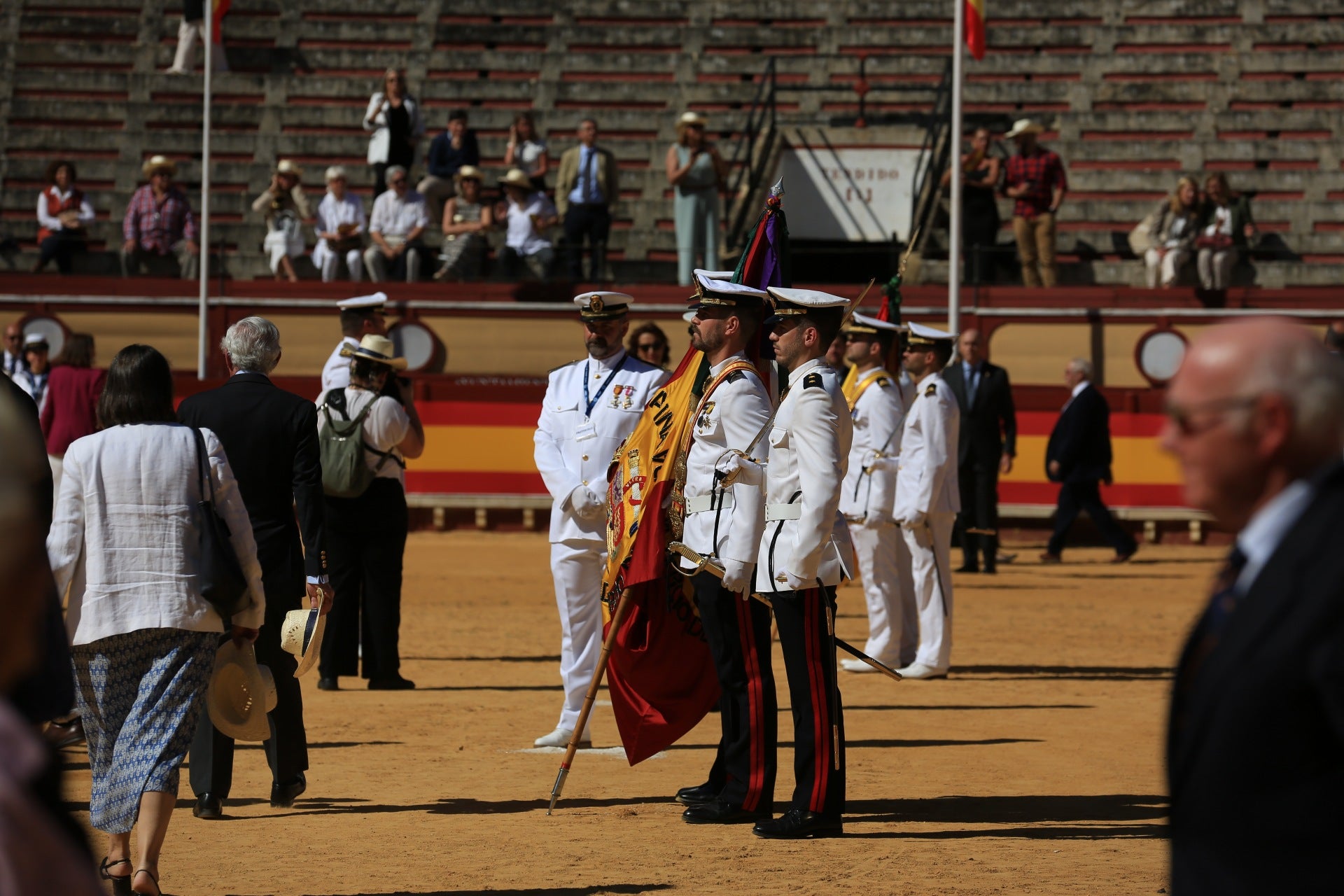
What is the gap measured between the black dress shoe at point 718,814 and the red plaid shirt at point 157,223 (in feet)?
52.7

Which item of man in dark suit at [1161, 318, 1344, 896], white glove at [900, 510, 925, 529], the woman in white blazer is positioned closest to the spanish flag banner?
white glove at [900, 510, 925, 529]

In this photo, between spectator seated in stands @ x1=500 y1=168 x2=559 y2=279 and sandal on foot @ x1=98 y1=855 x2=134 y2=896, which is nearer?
sandal on foot @ x1=98 y1=855 x2=134 y2=896

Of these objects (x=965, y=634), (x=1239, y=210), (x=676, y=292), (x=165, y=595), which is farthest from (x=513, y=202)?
(x=165, y=595)

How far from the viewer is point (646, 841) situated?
21.7ft

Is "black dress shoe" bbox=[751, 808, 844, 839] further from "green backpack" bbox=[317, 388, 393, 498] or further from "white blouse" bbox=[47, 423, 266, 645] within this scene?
"green backpack" bbox=[317, 388, 393, 498]

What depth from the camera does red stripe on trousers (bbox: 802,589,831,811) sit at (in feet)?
21.6

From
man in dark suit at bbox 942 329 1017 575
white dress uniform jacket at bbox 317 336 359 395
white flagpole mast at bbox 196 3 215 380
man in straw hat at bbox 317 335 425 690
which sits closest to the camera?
man in straw hat at bbox 317 335 425 690

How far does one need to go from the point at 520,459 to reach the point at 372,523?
366 inches

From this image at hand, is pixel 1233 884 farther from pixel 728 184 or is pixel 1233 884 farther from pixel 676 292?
pixel 728 184

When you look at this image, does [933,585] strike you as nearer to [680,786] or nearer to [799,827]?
[680,786]

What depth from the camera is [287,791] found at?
23.6ft

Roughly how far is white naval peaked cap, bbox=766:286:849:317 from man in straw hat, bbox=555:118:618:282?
13.8 metres

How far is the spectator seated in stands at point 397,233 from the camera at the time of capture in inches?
826

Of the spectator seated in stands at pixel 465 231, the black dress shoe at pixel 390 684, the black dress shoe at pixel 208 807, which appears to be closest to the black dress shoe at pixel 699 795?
the black dress shoe at pixel 208 807
